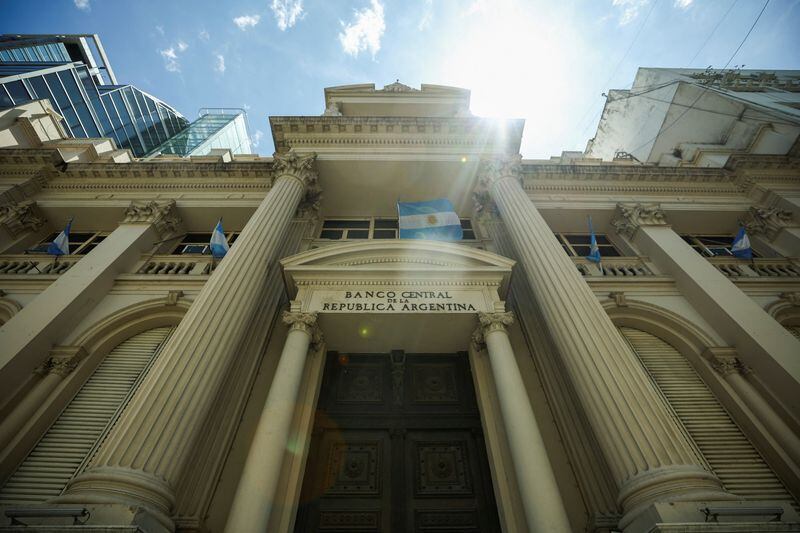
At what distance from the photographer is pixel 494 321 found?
651cm

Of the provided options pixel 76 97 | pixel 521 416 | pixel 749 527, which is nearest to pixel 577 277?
pixel 521 416

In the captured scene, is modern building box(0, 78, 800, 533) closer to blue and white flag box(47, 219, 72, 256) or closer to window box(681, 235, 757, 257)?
window box(681, 235, 757, 257)

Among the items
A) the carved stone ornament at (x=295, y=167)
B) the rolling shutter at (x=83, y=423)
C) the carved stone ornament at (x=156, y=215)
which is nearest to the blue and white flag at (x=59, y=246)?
the carved stone ornament at (x=156, y=215)

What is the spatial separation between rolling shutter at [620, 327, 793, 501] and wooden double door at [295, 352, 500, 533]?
396 centimetres

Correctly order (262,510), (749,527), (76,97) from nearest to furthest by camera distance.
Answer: (749,527) → (262,510) → (76,97)

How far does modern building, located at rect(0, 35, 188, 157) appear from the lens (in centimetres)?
2547

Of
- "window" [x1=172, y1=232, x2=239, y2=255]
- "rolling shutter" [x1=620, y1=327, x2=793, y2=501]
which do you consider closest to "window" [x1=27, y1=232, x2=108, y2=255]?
"window" [x1=172, y1=232, x2=239, y2=255]

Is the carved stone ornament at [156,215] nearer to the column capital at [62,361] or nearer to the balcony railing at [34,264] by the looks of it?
the balcony railing at [34,264]

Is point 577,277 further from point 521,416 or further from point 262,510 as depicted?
point 262,510

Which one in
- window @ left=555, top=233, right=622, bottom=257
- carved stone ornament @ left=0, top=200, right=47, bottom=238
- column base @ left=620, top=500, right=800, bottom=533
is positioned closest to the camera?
column base @ left=620, top=500, right=800, bottom=533

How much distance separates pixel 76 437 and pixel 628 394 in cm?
921

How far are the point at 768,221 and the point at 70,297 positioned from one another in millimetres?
19101

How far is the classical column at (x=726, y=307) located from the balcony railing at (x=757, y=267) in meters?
1.08

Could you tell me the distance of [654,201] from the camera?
37.9ft
